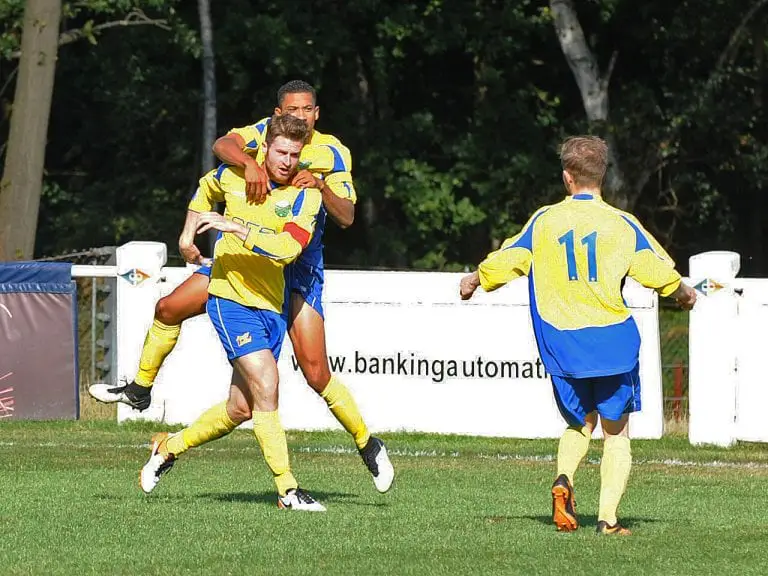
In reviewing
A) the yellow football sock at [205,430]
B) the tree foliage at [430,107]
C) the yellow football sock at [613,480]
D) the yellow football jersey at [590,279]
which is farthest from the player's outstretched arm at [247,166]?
the tree foliage at [430,107]

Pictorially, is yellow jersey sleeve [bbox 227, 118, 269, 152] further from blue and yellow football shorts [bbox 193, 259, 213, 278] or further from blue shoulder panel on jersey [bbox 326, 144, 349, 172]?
blue and yellow football shorts [bbox 193, 259, 213, 278]

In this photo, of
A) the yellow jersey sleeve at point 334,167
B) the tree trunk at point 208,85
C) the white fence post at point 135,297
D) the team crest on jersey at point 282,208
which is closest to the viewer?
the team crest on jersey at point 282,208

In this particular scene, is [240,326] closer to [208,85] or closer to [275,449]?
[275,449]

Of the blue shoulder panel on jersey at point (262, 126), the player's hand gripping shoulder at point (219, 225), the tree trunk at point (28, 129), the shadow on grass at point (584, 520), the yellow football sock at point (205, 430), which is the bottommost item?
the shadow on grass at point (584, 520)

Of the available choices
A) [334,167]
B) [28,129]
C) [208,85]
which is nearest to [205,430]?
[334,167]

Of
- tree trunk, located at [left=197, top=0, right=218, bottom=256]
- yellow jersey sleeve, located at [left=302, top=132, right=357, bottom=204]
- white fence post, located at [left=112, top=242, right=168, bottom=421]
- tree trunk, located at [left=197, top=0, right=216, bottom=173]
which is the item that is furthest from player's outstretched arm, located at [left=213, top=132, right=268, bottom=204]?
tree trunk, located at [left=197, top=0, right=216, bottom=173]

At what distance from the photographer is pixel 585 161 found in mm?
7984

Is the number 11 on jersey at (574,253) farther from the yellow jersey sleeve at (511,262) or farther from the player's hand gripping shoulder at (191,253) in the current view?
the player's hand gripping shoulder at (191,253)

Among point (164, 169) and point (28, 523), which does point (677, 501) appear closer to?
point (28, 523)

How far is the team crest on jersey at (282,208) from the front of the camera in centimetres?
876

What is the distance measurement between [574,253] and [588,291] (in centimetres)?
18

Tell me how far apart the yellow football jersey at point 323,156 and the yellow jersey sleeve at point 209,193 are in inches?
7.8

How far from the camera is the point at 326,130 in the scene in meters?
33.6

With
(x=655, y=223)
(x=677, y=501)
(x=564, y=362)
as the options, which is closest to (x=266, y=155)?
(x=564, y=362)
